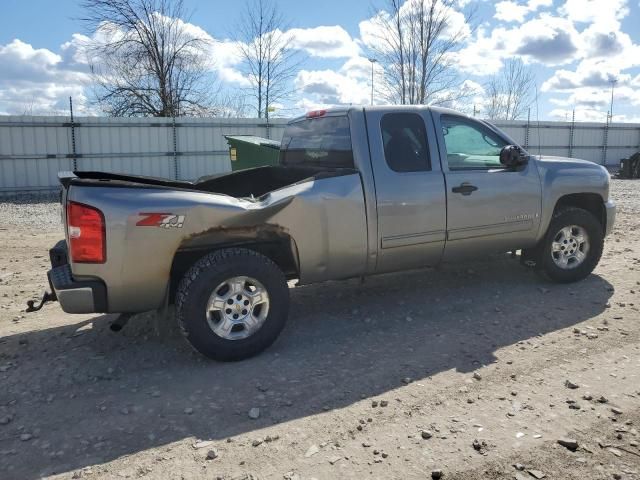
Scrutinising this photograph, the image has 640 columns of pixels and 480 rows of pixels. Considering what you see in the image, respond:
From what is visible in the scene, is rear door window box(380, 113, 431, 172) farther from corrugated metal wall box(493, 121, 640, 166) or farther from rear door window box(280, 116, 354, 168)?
corrugated metal wall box(493, 121, 640, 166)

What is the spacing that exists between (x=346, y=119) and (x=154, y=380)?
8.79 ft

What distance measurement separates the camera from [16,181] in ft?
51.6

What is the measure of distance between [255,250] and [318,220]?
→ 57 cm

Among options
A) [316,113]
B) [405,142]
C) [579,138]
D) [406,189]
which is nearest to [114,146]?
[316,113]

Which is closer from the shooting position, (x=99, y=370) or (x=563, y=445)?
(x=563, y=445)

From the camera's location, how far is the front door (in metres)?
4.99

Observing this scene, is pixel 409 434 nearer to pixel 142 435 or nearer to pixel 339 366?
pixel 339 366

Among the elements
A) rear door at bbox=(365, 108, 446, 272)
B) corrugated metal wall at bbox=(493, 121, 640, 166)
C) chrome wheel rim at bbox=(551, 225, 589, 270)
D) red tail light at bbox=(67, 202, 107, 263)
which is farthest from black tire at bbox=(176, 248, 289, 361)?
corrugated metal wall at bbox=(493, 121, 640, 166)

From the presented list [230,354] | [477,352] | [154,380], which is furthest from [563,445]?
[154,380]

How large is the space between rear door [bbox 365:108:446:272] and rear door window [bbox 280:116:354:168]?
9.5 inches

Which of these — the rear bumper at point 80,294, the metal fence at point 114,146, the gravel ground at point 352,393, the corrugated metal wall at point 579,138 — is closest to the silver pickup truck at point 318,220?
the rear bumper at point 80,294

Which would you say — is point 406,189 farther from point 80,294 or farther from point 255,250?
point 80,294

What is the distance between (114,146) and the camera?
54.4 ft

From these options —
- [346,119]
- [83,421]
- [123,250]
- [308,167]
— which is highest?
[346,119]
